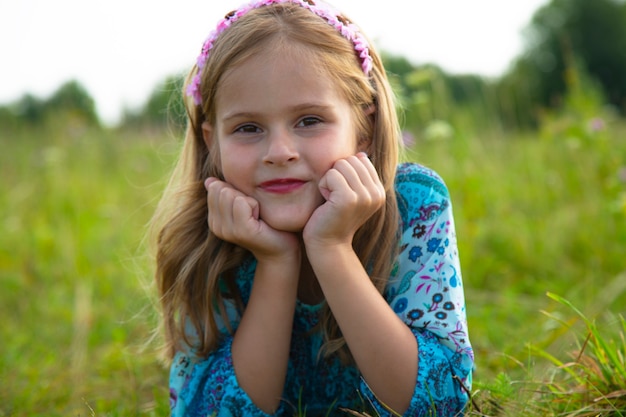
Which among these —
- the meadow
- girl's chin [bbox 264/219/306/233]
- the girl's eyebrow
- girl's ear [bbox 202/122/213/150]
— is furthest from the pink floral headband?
the meadow

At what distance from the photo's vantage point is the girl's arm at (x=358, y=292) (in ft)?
4.83

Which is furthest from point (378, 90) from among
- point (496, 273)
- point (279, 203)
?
point (496, 273)

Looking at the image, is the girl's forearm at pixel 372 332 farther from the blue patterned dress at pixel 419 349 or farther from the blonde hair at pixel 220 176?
the blonde hair at pixel 220 176

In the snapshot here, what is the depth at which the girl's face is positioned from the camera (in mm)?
1512

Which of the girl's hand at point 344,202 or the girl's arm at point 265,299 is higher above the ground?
the girl's hand at point 344,202

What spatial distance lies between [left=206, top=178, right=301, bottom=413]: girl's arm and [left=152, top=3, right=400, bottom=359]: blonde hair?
0.53ft

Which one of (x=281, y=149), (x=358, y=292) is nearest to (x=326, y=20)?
(x=281, y=149)

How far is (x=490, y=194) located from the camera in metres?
4.11

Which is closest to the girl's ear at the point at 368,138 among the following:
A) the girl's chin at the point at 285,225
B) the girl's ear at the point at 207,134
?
the girl's chin at the point at 285,225

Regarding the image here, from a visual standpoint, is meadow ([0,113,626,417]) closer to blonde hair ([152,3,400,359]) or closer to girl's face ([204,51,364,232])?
blonde hair ([152,3,400,359])

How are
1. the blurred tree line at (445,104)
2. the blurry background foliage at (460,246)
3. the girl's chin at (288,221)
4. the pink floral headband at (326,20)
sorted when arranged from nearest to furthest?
the girl's chin at (288,221)
the pink floral headband at (326,20)
the blurry background foliage at (460,246)
the blurred tree line at (445,104)

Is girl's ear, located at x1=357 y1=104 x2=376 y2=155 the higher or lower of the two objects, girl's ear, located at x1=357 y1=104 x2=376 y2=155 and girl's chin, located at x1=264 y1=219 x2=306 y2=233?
the higher

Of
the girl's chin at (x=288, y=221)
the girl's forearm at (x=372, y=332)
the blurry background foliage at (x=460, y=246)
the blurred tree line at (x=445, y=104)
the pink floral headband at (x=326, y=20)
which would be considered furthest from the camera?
the blurred tree line at (x=445, y=104)

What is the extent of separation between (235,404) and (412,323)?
0.52 meters
